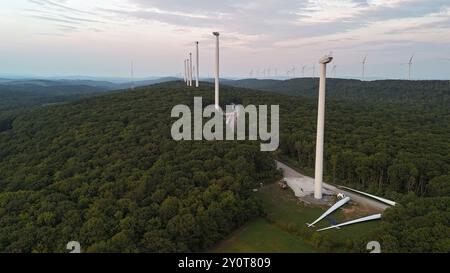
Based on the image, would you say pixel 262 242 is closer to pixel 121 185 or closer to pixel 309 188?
pixel 309 188

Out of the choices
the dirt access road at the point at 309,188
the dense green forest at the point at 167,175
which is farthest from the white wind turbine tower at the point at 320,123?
the dense green forest at the point at 167,175

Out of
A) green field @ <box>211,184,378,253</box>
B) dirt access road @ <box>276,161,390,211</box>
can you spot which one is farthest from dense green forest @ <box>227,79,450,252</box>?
dirt access road @ <box>276,161,390,211</box>

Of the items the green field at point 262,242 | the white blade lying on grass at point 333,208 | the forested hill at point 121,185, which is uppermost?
the forested hill at point 121,185

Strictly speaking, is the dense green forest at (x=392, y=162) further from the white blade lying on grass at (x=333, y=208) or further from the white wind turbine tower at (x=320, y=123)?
the white wind turbine tower at (x=320, y=123)

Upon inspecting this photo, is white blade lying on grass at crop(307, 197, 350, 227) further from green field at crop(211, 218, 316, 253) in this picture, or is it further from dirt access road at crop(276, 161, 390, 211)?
green field at crop(211, 218, 316, 253)

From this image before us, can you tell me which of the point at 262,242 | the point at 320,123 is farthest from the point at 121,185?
the point at 320,123

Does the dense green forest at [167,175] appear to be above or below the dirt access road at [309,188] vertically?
above
